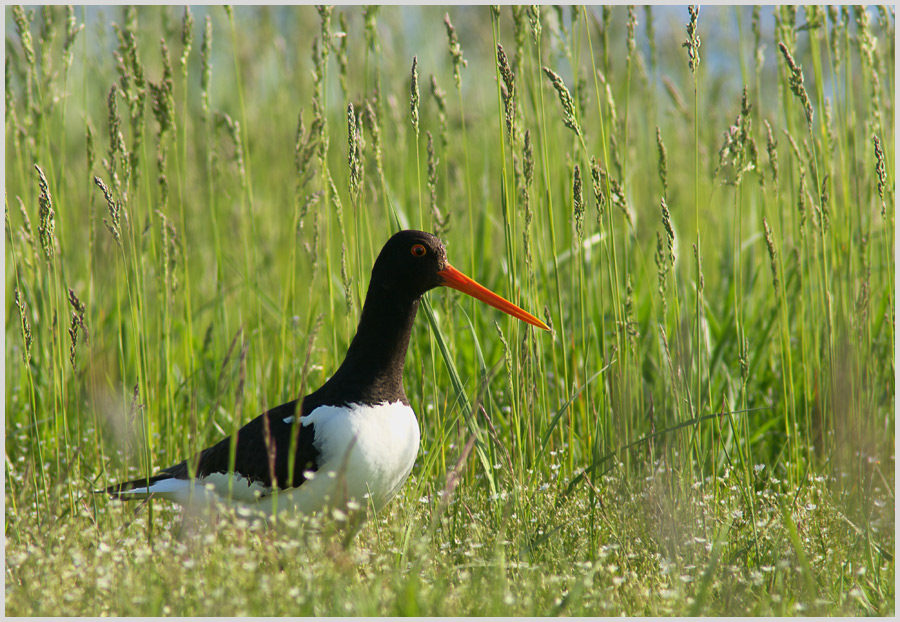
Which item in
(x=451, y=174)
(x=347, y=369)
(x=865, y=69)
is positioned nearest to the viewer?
(x=347, y=369)

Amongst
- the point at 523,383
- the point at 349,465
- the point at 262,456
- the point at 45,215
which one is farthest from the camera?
the point at 523,383

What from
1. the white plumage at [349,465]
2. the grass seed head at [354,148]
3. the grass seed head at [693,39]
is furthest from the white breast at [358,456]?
the grass seed head at [693,39]

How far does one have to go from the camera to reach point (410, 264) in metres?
2.95

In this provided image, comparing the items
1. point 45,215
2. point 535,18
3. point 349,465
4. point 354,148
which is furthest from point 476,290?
point 45,215

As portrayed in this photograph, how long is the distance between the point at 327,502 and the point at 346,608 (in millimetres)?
659

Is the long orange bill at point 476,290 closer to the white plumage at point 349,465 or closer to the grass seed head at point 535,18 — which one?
the white plumage at point 349,465

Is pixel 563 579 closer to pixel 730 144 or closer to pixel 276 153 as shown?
pixel 730 144

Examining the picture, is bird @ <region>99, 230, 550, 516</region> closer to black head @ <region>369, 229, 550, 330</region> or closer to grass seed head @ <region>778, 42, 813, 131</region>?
black head @ <region>369, 229, 550, 330</region>

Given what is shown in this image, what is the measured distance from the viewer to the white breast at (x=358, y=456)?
2715 millimetres

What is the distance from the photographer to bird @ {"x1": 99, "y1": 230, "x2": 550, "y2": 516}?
2752 millimetres

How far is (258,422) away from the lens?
305cm

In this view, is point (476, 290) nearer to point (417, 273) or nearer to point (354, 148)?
point (417, 273)

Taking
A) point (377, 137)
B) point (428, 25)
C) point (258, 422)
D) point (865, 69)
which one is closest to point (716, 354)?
point (865, 69)

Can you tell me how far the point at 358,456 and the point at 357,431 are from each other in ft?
0.31
